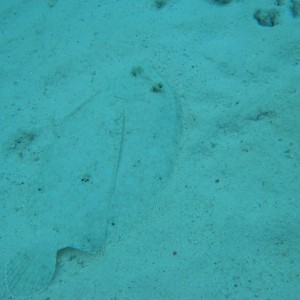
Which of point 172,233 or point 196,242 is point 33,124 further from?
point 196,242

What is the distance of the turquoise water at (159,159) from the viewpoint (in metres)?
3.35

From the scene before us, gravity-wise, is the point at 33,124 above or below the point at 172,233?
above

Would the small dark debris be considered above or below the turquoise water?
above

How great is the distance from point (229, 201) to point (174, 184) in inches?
27.8

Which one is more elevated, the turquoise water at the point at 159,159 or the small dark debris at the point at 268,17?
the small dark debris at the point at 268,17

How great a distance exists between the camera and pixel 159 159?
3.83 metres

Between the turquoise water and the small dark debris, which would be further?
the small dark debris

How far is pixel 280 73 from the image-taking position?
13.8 feet

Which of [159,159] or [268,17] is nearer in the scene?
[159,159]

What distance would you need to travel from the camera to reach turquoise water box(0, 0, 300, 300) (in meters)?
3.35

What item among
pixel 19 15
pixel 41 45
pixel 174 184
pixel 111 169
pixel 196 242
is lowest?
pixel 196 242

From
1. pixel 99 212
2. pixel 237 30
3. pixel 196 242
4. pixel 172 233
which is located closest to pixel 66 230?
pixel 99 212

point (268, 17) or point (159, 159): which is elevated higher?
point (268, 17)

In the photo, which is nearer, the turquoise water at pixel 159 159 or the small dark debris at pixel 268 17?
the turquoise water at pixel 159 159
